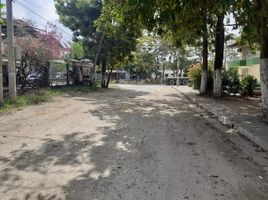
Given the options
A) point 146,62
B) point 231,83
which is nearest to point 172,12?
point 231,83

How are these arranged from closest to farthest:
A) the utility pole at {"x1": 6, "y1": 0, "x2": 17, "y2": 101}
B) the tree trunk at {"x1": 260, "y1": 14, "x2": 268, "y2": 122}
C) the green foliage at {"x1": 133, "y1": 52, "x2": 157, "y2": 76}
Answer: the tree trunk at {"x1": 260, "y1": 14, "x2": 268, "y2": 122} → the utility pole at {"x1": 6, "y1": 0, "x2": 17, "y2": 101} → the green foliage at {"x1": 133, "y1": 52, "x2": 157, "y2": 76}

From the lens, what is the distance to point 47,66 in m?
29.6

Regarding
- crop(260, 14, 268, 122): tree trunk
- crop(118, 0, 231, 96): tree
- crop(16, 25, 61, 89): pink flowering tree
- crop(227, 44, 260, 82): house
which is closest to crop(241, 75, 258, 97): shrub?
crop(118, 0, 231, 96): tree

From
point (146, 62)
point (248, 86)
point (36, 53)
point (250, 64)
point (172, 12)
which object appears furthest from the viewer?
point (146, 62)

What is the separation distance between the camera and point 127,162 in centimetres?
770

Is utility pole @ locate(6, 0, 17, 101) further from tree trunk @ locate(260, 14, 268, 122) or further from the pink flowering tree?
tree trunk @ locate(260, 14, 268, 122)

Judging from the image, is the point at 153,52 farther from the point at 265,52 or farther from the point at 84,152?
the point at 84,152

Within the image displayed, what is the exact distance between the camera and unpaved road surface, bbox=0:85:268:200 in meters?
5.90

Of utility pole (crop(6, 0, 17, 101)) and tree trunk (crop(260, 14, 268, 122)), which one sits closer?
tree trunk (crop(260, 14, 268, 122))

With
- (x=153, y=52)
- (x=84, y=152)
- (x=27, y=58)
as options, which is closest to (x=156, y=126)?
(x=84, y=152)

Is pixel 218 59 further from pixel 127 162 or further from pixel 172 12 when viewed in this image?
pixel 127 162

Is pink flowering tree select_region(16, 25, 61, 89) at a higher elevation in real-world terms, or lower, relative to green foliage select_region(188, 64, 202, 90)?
higher

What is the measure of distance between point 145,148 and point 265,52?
7616 millimetres

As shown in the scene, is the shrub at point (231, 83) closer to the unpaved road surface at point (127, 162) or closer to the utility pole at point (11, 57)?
the utility pole at point (11, 57)
